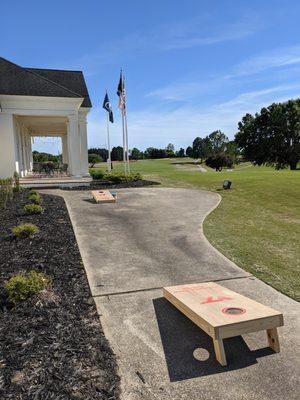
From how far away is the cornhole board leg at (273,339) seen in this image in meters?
4.17

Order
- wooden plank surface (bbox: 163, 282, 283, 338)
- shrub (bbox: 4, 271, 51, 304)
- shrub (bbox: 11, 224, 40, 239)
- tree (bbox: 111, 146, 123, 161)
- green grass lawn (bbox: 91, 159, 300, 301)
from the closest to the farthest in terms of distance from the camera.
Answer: wooden plank surface (bbox: 163, 282, 283, 338) < shrub (bbox: 4, 271, 51, 304) < green grass lawn (bbox: 91, 159, 300, 301) < shrub (bbox: 11, 224, 40, 239) < tree (bbox: 111, 146, 123, 161)

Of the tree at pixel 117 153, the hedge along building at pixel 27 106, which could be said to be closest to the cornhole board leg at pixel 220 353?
the hedge along building at pixel 27 106

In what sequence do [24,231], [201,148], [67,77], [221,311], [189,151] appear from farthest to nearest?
[189,151] → [201,148] → [67,77] → [24,231] → [221,311]

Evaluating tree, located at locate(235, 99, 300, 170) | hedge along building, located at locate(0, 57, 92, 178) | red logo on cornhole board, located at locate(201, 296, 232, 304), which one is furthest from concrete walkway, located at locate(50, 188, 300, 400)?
tree, located at locate(235, 99, 300, 170)

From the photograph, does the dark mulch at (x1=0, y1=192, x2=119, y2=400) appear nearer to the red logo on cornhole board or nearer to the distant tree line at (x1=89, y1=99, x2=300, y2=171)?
the red logo on cornhole board

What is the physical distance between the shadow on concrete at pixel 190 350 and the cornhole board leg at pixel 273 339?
0.05 m

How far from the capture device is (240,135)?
64000 mm

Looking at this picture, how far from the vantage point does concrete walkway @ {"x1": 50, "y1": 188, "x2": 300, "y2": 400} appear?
11.9ft

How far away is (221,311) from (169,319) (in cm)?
86

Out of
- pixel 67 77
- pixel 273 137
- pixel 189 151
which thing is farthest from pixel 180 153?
pixel 67 77

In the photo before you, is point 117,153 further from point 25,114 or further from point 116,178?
point 116,178

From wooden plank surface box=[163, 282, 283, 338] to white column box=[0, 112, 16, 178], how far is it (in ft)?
55.1

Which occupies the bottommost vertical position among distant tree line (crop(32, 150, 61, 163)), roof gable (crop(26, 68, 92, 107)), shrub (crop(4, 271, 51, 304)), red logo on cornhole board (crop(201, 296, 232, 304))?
red logo on cornhole board (crop(201, 296, 232, 304))

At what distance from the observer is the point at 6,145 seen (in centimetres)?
2002
